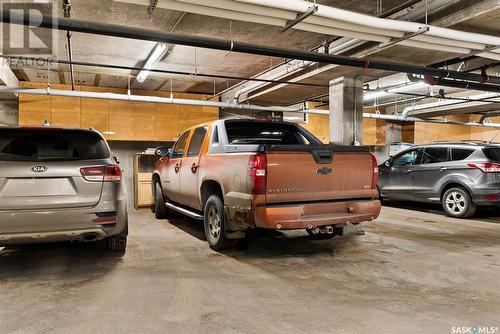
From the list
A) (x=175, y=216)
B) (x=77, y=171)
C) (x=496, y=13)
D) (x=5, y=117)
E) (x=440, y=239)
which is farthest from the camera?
(x=5, y=117)

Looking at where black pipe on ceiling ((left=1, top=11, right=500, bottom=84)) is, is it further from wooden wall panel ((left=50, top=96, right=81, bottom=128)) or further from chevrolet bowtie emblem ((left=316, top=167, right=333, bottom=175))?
wooden wall panel ((left=50, top=96, right=81, bottom=128))

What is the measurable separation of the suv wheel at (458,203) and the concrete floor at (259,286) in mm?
1859

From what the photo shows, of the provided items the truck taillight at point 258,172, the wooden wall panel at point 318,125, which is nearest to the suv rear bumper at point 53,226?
the truck taillight at point 258,172

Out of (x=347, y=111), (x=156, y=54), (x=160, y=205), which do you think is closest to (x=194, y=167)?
(x=160, y=205)

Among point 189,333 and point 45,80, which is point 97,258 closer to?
point 189,333

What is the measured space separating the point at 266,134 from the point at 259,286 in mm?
2725

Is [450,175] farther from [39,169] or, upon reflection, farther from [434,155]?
[39,169]

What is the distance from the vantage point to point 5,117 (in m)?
9.22

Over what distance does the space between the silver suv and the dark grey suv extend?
660cm

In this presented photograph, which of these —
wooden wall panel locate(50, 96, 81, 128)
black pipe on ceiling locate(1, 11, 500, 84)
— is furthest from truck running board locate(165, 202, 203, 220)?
wooden wall panel locate(50, 96, 81, 128)

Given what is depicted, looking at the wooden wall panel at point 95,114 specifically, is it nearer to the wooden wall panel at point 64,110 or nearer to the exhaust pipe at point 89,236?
the wooden wall panel at point 64,110

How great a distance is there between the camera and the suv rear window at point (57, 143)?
3.73 meters

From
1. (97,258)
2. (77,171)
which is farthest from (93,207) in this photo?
(97,258)

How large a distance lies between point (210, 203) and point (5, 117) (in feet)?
24.9
